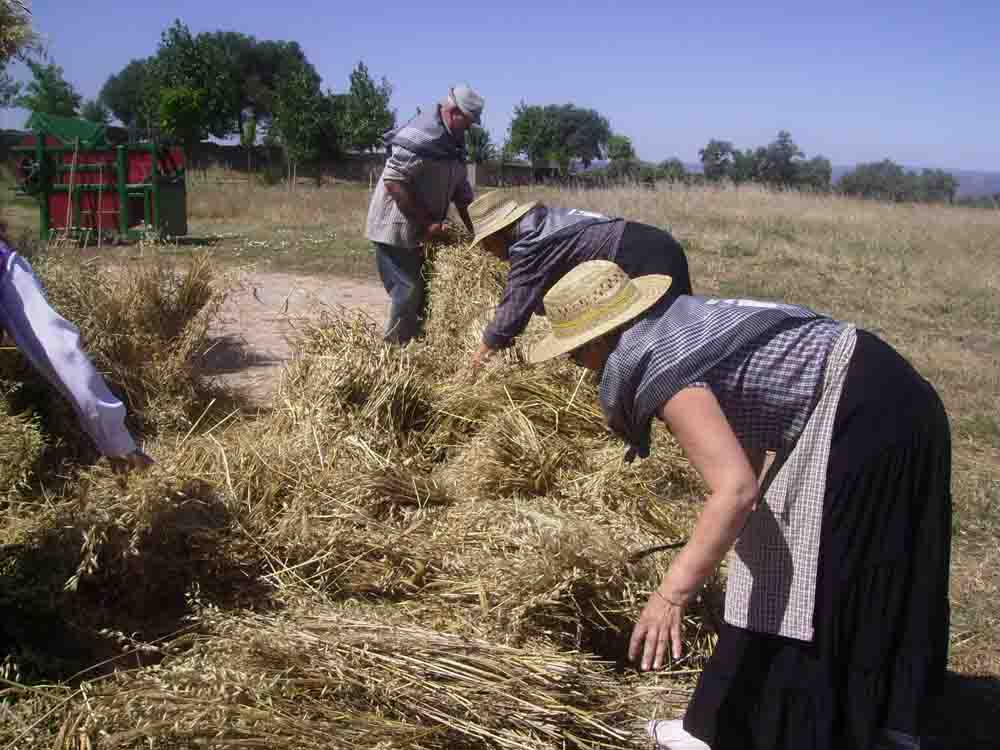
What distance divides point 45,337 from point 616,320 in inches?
48.2

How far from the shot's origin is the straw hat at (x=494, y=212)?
381cm

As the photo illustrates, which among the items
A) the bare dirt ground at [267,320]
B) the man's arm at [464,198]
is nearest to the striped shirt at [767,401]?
the bare dirt ground at [267,320]

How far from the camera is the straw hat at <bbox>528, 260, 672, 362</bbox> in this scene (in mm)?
1872

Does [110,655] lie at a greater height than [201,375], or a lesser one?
lesser

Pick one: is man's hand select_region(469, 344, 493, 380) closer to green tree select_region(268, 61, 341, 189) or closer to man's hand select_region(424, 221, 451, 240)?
man's hand select_region(424, 221, 451, 240)

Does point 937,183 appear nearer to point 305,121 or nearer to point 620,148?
point 620,148

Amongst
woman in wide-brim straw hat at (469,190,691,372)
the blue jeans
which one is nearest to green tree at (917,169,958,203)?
the blue jeans

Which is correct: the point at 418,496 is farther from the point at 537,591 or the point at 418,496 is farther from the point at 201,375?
the point at 201,375

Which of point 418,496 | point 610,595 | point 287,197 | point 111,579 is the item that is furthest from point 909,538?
point 287,197

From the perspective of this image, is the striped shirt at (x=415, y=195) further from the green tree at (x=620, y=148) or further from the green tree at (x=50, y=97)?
the green tree at (x=620, y=148)

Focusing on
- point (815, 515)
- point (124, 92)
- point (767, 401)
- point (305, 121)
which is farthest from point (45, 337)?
point (124, 92)

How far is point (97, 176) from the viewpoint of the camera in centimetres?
1184

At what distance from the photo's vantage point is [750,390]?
5.83ft

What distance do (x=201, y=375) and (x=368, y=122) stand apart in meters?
38.7
